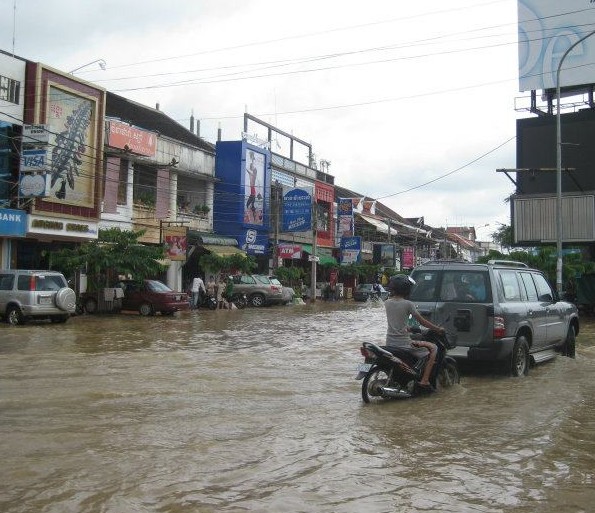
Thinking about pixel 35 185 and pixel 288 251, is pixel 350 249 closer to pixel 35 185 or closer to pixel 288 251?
pixel 288 251

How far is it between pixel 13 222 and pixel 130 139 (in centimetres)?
783

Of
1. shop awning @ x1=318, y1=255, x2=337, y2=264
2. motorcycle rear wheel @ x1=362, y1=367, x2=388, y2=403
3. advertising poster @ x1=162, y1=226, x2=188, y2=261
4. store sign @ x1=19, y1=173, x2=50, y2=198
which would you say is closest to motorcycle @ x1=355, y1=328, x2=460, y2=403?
motorcycle rear wheel @ x1=362, y1=367, x2=388, y2=403

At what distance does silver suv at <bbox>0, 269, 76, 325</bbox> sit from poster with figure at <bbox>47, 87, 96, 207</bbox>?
19.9 ft

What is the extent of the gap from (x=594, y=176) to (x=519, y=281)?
888 inches

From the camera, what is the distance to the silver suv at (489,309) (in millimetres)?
9984

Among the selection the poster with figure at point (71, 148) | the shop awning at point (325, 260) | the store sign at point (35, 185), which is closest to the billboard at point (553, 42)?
the shop awning at point (325, 260)

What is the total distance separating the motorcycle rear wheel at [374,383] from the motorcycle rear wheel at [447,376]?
1055 mm

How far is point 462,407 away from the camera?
8359 mm

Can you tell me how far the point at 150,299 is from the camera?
2522cm

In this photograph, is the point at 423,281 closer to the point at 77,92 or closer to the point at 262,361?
the point at 262,361

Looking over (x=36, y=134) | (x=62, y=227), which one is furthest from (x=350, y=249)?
(x=36, y=134)

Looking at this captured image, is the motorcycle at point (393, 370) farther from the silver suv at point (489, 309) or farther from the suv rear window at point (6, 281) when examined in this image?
the suv rear window at point (6, 281)

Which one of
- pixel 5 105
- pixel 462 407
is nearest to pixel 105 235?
pixel 5 105

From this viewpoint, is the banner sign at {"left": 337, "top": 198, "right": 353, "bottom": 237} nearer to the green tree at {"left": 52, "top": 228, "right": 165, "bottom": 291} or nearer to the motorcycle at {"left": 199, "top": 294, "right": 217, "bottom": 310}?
the motorcycle at {"left": 199, "top": 294, "right": 217, "bottom": 310}
